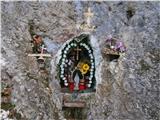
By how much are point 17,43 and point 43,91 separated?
1221 mm

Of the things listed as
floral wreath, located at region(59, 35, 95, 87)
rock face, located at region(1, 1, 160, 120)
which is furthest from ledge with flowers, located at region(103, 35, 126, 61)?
floral wreath, located at region(59, 35, 95, 87)

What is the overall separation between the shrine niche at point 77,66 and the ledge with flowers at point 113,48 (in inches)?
17.7

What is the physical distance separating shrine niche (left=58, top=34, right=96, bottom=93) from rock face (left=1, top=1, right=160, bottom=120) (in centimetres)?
18

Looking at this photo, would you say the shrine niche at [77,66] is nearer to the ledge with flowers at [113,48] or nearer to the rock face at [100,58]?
the rock face at [100,58]

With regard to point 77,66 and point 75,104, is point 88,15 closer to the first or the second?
point 77,66

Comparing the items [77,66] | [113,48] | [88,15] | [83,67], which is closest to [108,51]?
[113,48]

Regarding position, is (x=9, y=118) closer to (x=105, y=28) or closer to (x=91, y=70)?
(x=91, y=70)

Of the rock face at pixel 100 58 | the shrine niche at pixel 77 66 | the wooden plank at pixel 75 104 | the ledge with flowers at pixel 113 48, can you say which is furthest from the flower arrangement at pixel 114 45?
the wooden plank at pixel 75 104

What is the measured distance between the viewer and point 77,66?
10.7 m

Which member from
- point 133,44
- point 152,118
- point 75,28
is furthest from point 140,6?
point 152,118

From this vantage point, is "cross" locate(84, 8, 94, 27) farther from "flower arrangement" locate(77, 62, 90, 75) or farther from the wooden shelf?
"flower arrangement" locate(77, 62, 90, 75)

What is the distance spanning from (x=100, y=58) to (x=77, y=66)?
0.63 meters

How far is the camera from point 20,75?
9930mm

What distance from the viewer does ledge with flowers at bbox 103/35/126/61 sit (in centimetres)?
1104
